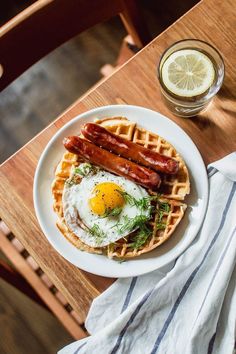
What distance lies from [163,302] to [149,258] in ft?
0.49

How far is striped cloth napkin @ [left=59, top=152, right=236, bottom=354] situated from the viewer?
1.41 m

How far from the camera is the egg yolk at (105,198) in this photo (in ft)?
4.58

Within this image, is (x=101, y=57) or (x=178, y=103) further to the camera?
(x=101, y=57)

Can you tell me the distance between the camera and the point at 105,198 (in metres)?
1.40

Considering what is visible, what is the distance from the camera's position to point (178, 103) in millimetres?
1417

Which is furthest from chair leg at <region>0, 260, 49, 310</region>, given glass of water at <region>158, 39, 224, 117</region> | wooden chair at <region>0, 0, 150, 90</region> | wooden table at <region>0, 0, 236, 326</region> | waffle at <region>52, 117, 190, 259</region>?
glass of water at <region>158, 39, 224, 117</region>

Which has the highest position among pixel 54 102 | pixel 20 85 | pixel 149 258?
pixel 20 85

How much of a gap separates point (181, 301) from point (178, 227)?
0.23 metres

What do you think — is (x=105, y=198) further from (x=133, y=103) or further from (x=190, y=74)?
(x=190, y=74)

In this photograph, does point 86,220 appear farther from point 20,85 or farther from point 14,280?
point 20,85

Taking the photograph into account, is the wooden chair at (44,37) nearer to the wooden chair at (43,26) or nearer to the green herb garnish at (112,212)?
the wooden chair at (43,26)

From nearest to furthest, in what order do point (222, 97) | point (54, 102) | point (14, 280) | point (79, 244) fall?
point (79, 244), point (222, 97), point (14, 280), point (54, 102)

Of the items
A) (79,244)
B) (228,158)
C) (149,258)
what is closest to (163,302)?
(149,258)

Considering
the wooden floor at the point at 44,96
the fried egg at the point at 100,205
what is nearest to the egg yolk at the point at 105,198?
the fried egg at the point at 100,205
